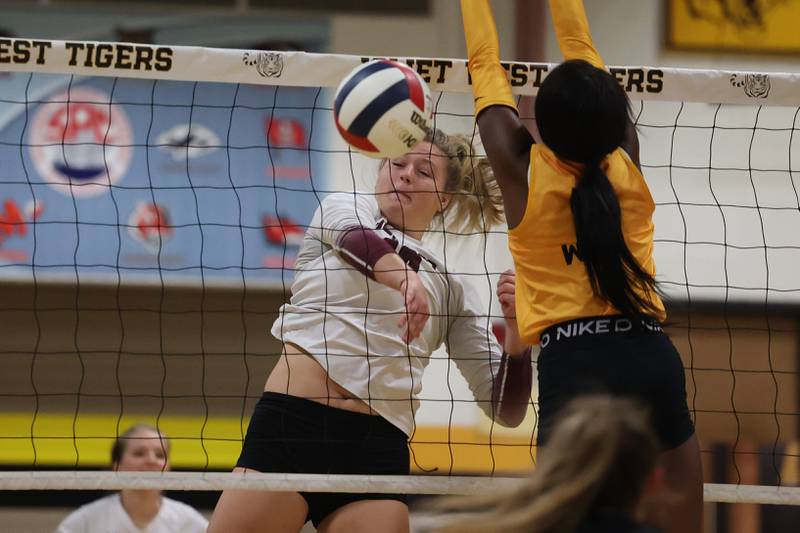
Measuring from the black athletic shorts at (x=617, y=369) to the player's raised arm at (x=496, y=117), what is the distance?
350 millimetres

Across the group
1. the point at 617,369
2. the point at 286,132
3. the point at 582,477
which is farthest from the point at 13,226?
the point at 582,477

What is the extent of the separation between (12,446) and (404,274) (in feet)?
19.7

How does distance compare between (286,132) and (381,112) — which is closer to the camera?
(381,112)

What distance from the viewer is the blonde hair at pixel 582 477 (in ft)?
6.63

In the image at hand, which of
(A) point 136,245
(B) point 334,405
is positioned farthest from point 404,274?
(A) point 136,245

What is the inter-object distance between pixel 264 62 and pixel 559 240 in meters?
1.46

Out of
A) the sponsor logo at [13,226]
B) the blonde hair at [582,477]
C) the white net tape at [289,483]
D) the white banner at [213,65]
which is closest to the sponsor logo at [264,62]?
the white banner at [213,65]

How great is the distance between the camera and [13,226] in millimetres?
8750

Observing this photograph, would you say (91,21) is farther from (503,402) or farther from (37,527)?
(503,402)

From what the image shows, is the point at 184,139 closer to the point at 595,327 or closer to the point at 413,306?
the point at 413,306

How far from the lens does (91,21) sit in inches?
353

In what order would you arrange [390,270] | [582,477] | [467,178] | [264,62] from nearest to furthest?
[582,477] < [390,270] < [264,62] < [467,178]

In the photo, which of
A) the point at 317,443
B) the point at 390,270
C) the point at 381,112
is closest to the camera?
the point at 381,112

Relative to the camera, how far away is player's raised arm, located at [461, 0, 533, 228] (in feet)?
10.0
